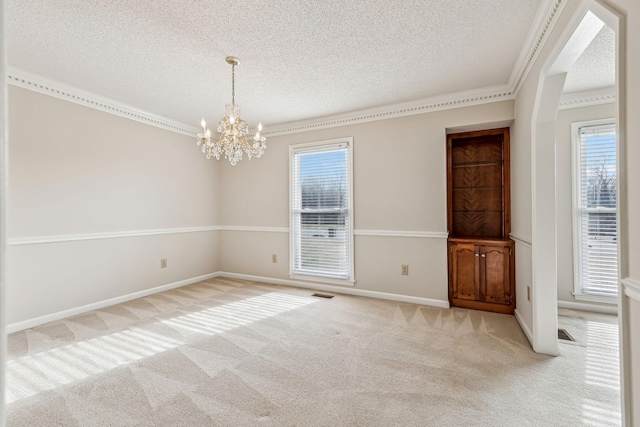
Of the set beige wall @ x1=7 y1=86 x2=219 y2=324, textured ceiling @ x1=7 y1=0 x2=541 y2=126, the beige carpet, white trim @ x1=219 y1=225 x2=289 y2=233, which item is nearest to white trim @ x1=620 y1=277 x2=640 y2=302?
the beige carpet

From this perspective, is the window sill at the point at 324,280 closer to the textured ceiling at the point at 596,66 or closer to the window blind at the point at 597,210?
the window blind at the point at 597,210

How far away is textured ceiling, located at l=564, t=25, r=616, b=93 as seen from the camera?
253 centimetres

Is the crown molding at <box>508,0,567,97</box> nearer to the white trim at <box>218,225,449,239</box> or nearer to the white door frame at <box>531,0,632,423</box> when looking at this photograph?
the white door frame at <box>531,0,632,423</box>

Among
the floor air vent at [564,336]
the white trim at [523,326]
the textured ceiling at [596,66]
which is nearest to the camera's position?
the textured ceiling at [596,66]

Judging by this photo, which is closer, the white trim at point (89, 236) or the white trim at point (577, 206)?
the white trim at point (89, 236)

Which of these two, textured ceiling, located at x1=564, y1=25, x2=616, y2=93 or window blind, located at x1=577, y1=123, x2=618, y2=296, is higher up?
textured ceiling, located at x1=564, y1=25, x2=616, y2=93

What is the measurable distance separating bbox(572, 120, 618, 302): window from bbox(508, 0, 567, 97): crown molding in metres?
1.35

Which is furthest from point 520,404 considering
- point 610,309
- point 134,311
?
point 134,311

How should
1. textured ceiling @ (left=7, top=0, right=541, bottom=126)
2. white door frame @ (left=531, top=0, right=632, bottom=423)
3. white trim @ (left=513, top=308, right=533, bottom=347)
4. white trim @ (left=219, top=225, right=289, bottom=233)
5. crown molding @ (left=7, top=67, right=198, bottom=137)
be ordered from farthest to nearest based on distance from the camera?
white trim @ (left=219, top=225, right=289, bottom=233) → crown molding @ (left=7, top=67, right=198, bottom=137) → white trim @ (left=513, top=308, right=533, bottom=347) → white door frame @ (left=531, top=0, right=632, bottom=423) → textured ceiling @ (left=7, top=0, right=541, bottom=126)

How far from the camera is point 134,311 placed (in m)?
3.68

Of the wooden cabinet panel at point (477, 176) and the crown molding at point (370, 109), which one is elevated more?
the crown molding at point (370, 109)

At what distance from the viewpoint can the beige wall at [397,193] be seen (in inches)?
152

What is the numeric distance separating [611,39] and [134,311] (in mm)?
5530

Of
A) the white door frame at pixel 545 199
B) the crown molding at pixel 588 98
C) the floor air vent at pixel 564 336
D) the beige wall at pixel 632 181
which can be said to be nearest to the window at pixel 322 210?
the white door frame at pixel 545 199
